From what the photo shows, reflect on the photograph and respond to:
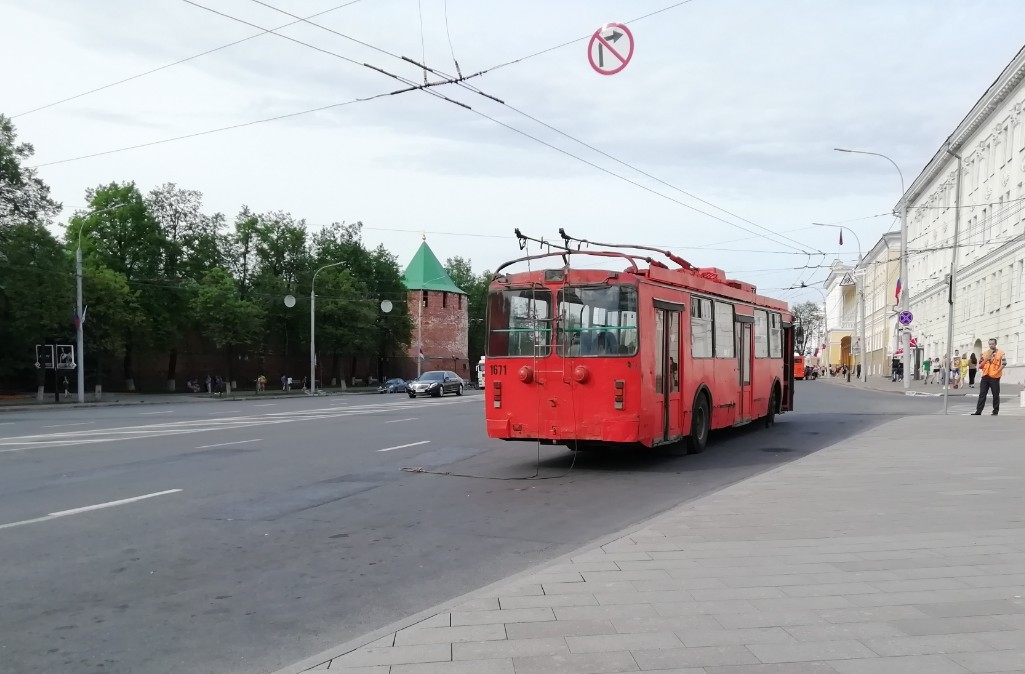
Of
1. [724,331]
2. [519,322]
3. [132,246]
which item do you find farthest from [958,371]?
[132,246]

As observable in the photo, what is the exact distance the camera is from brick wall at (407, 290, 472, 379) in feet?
291

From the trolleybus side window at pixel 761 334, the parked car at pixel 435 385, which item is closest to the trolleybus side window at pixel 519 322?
the trolleybus side window at pixel 761 334

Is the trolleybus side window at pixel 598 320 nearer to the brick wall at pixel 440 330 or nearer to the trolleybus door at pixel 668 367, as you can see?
the trolleybus door at pixel 668 367

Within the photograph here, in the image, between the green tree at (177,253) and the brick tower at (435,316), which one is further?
the brick tower at (435,316)

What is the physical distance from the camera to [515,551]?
7.11m

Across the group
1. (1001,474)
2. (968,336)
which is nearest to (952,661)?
(1001,474)

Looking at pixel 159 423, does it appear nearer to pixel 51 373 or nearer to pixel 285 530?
pixel 285 530

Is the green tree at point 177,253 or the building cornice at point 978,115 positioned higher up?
the building cornice at point 978,115

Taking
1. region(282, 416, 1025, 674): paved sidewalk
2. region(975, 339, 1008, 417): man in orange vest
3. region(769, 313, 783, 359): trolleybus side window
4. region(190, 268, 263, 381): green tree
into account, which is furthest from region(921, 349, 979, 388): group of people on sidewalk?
region(190, 268, 263, 381): green tree

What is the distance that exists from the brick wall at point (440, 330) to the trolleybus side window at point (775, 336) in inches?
2717

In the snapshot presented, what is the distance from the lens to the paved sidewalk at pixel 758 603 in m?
4.04

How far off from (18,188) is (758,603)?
4789 cm

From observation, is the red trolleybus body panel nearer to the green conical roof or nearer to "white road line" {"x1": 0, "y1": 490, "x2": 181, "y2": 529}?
"white road line" {"x1": 0, "y1": 490, "x2": 181, "y2": 529}

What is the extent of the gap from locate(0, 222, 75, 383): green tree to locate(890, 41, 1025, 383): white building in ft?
137
